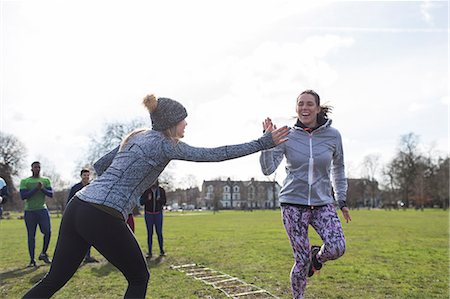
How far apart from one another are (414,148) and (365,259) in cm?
6971

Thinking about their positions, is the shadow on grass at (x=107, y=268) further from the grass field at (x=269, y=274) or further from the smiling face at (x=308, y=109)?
the smiling face at (x=308, y=109)

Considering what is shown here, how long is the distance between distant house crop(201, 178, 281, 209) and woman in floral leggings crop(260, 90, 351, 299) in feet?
350

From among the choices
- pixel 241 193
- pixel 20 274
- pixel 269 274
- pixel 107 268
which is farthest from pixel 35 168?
pixel 241 193

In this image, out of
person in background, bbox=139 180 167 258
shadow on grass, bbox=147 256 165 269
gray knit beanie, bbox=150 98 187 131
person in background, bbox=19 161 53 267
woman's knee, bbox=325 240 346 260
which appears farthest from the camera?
person in background, bbox=139 180 167 258

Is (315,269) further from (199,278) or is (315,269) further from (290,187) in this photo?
(199,278)

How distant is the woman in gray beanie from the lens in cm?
360

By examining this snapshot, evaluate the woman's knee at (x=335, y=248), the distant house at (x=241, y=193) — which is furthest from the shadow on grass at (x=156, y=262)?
the distant house at (x=241, y=193)

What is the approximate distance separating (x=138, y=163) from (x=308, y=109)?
225 cm

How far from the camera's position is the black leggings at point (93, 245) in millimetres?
3590

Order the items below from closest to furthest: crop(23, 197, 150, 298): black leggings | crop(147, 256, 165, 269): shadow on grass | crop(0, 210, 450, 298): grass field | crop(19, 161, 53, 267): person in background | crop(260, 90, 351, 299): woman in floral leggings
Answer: crop(23, 197, 150, 298): black leggings < crop(260, 90, 351, 299): woman in floral leggings < crop(0, 210, 450, 298): grass field < crop(147, 256, 165, 269): shadow on grass < crop(19, 161, 53, 267): person in background

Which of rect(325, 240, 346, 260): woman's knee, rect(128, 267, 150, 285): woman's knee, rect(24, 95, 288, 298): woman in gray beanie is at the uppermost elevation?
rect(24, 95, 288, 298): woman in gray beanie

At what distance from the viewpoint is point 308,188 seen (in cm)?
484

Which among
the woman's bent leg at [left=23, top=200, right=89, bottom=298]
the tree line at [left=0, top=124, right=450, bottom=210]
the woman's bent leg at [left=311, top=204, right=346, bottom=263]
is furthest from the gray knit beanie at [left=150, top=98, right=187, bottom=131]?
the tree line at [left=0, top=124, right=450, bottom=210]

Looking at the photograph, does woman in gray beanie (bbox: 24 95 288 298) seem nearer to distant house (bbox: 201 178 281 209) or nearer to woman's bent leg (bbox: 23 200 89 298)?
woman's bent leg (bbox: 23 200 89 298)
